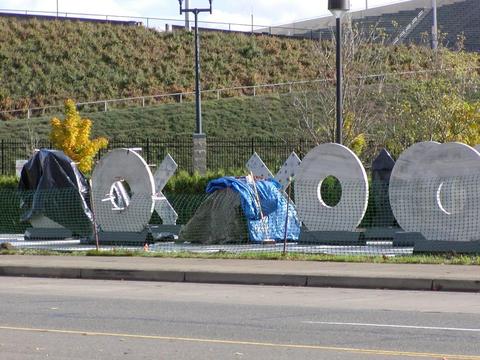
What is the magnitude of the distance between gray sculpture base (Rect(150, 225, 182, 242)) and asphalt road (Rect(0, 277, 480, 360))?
9.14 meters

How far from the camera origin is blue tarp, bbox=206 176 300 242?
2541cm

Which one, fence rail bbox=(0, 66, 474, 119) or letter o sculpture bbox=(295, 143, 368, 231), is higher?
fence rail bbox=(0, 66, 474, 119)

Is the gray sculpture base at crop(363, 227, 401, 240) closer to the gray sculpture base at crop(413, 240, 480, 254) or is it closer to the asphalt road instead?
the gray sculpture base at crop(413, 240, 480, 254)

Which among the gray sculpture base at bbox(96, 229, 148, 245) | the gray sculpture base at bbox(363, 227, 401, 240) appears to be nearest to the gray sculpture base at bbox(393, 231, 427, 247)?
the gray sculpture base at bbox(363, 227, 401, 240)

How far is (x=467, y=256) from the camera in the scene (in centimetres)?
2017

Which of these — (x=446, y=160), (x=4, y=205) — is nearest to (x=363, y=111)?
(x=4, y=205)

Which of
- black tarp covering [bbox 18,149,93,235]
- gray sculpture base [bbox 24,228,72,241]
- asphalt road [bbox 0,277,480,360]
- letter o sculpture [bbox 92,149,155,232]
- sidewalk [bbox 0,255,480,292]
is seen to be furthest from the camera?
gray sculpture base [bbox 24,228,72,241]

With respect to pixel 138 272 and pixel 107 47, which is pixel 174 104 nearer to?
pixel 107 47

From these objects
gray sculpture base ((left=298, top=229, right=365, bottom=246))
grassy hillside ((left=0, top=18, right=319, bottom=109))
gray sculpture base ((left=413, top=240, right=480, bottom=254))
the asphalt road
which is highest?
grassy hillside ((left=0, top=18, right=319, bottom=109))

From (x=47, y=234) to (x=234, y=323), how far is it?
15505 mm

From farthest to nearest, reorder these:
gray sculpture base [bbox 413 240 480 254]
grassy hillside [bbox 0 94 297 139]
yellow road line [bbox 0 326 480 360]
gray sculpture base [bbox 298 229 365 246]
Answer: grassy hillside [bbox 0 94 297 139], gray sculpture base [bbox 298 229 365 246], gray sculpture base [bbox 413 240 480 254], yellow road line [bbox 0 326 480 360]

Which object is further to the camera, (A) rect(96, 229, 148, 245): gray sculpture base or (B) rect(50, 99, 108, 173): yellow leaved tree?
(B) rect(50, 99, 108, 173): yellow leaved tree

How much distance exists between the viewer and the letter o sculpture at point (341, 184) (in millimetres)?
24453

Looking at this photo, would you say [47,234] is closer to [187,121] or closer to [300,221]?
[300,221]
